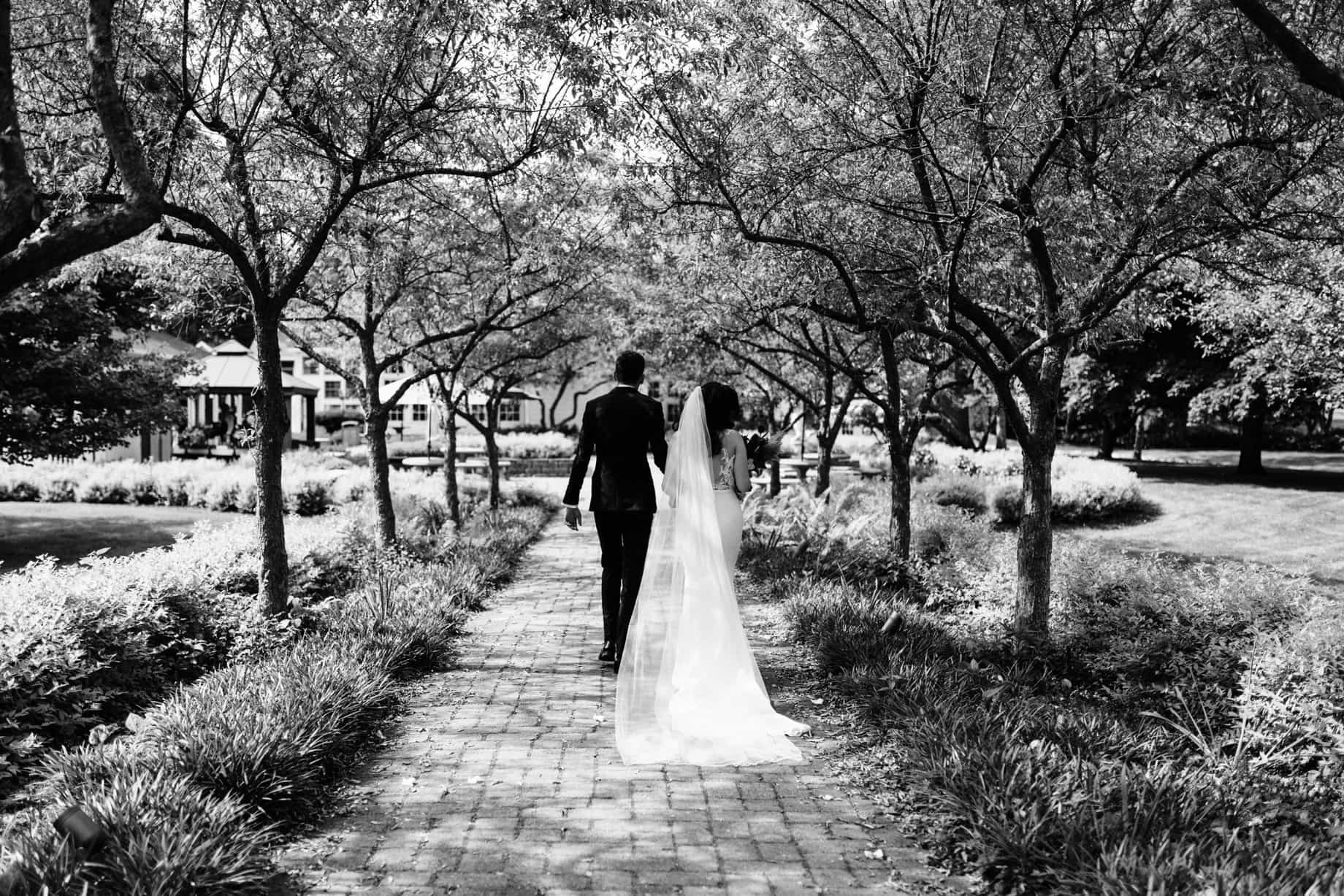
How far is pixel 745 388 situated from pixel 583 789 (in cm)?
1965

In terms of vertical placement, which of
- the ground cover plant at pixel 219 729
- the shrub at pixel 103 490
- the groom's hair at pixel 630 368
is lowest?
the ground cover plant at pixel 219 729

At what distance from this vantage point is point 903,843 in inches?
152

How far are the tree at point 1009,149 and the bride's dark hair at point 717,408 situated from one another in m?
1.13

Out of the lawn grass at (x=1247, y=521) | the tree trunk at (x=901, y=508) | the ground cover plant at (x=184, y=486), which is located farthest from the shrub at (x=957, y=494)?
the ground cover plant at (x=184, y=486)

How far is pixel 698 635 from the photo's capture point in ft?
19.2

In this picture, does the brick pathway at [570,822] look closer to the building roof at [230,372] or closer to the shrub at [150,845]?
the shrub at [150,845]

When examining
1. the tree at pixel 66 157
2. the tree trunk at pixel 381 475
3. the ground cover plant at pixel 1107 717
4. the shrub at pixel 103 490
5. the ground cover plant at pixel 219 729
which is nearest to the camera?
the ground cover plant at pixel 219 729

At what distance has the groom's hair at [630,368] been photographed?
6543 mm

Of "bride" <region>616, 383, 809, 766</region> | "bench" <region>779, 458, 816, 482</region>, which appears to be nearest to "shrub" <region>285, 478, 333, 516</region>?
"bench" <region>779, 458, 816, 482</region>

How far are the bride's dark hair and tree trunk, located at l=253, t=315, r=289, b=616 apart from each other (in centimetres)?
344

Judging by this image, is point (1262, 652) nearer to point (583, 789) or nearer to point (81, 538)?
point (583, 789)

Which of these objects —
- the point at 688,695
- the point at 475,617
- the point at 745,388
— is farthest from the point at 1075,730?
the point at 745,388

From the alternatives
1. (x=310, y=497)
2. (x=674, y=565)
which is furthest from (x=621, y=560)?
(x=310, y=497)

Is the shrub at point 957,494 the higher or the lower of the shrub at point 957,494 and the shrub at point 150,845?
the higher
